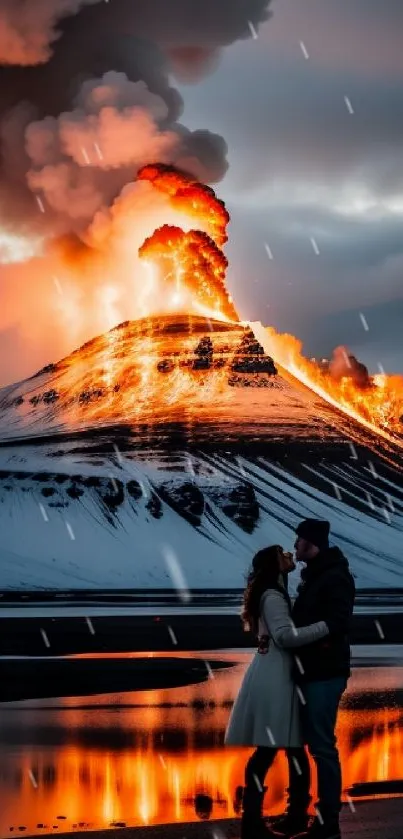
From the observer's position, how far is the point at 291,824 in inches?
651

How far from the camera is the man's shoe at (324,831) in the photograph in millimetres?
15516

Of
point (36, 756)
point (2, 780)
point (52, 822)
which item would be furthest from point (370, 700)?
point (52, 822)

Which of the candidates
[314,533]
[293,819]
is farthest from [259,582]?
[293,819]

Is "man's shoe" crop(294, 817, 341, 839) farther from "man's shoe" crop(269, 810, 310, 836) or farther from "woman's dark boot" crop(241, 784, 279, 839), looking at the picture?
"man's shoe" crop(269, 810, 310, 836)

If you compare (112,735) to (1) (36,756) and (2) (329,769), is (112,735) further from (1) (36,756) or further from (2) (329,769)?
(2) (329,769)

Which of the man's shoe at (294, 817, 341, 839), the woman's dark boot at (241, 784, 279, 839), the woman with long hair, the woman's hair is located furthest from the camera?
the woman's hair

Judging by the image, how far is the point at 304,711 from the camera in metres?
16.4

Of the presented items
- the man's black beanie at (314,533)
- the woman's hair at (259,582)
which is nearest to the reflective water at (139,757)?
the woman's hair at (259,582)

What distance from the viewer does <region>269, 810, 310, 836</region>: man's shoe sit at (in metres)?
16.4

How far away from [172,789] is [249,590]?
4329 mm

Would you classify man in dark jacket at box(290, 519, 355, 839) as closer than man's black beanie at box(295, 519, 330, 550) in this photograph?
Yes

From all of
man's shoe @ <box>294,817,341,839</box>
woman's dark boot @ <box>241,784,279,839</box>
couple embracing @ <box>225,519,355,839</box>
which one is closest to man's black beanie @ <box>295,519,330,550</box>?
couple embracing @ <box>225,519,355,839</box>

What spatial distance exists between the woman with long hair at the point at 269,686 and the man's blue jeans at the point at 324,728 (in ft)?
0.63

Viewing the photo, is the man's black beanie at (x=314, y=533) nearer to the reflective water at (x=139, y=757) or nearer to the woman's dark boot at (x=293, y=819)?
the woman's dark boot at (x=293, y=819)
